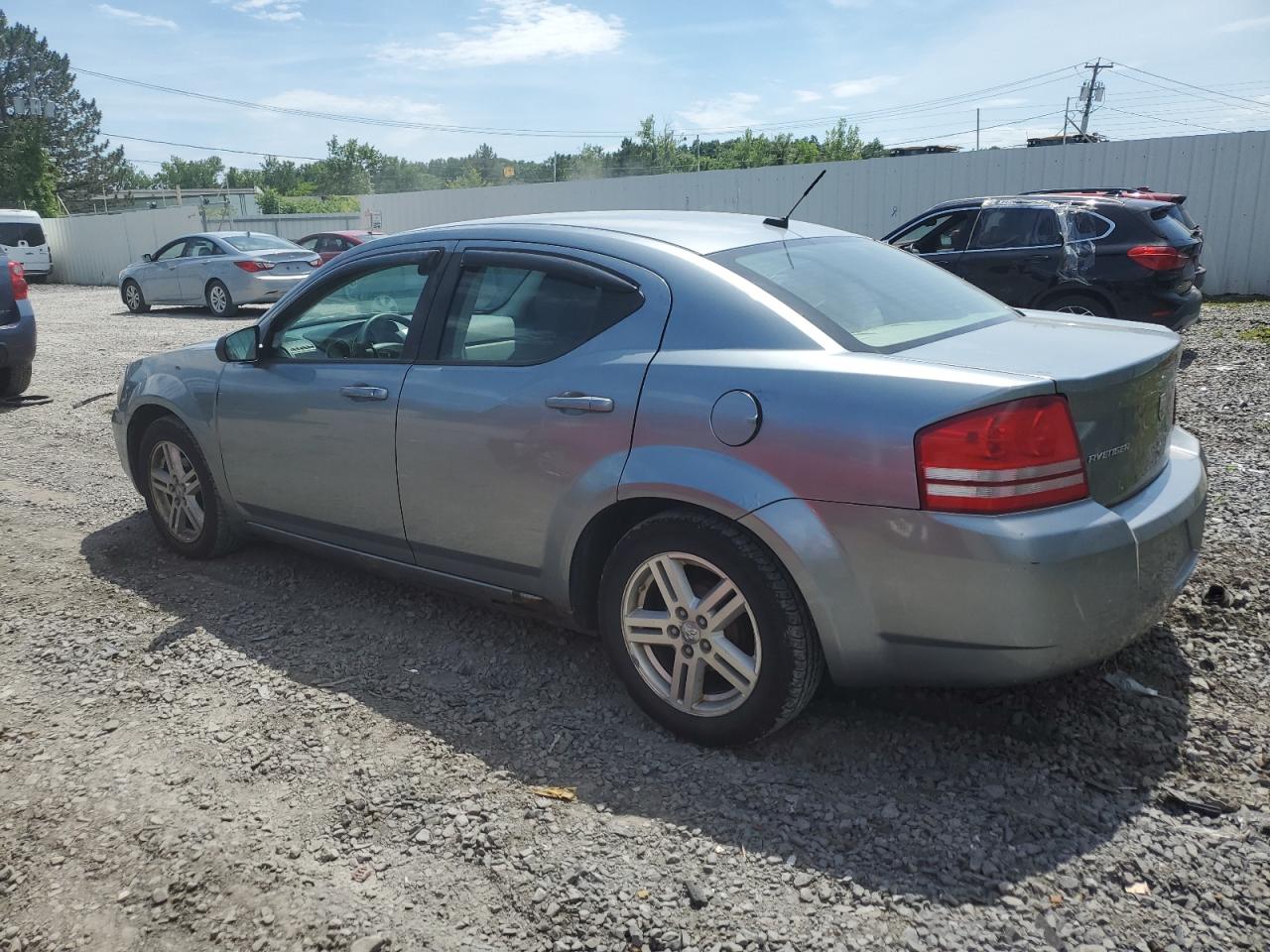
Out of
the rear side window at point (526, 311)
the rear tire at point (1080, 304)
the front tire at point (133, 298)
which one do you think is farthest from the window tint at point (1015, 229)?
the front tire at point (133, 298)

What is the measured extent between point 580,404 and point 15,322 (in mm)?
8259

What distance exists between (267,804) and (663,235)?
7.38 feet

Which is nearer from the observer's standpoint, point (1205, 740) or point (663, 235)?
point (1205, 740)

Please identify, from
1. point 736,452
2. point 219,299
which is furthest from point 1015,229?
point 219,299

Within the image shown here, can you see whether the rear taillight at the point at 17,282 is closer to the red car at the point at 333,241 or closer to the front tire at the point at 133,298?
the front tire at the point at 133,298

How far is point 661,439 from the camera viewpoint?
9.96ft

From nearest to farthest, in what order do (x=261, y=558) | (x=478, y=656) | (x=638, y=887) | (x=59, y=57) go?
(x=638, y=887) < (x=478, y=656) < (x=261, y=558) < (x=59, y=57)

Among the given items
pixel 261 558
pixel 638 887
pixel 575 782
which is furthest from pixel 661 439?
pixel 261 558

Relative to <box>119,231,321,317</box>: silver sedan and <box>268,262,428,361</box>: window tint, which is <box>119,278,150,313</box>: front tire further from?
<box>268,262,428,361</box>: window tint

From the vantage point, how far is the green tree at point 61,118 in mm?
69938

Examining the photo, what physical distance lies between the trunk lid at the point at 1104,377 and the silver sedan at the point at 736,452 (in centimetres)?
1

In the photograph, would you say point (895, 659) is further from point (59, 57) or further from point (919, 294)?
point (59, 57)

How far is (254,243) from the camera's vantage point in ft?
60.0

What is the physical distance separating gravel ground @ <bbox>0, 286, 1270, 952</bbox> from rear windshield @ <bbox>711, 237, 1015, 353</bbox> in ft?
4.10
